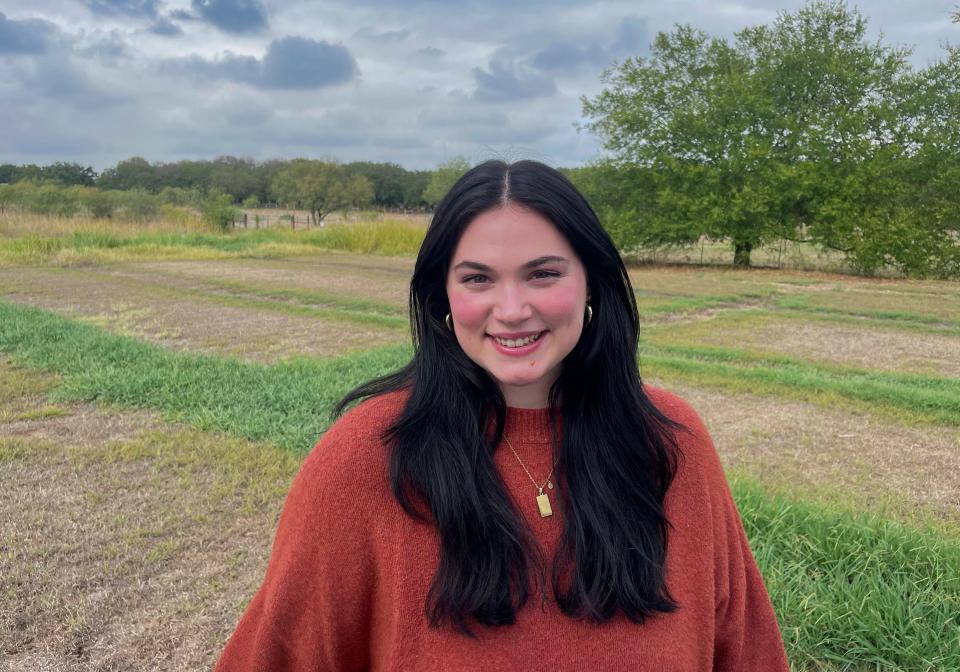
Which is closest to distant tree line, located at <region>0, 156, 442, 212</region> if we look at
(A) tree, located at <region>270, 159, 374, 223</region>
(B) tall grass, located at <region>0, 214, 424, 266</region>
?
(A) tree, located at <region>270, 159, 374, 223</region>

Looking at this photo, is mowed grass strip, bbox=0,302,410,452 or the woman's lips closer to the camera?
the woman's lips

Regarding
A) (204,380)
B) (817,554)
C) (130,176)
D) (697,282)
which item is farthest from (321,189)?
(817,554)

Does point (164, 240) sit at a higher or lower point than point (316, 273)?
higher

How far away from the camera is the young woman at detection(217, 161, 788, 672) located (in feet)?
4.02

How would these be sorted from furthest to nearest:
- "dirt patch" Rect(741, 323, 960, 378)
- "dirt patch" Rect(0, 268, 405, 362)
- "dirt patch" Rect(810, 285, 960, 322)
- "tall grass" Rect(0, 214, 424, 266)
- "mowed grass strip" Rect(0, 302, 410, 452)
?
"tall grass" Rect(0, 214, 424, 266) → "dirt patch" Rect(810, 285, 960, 322) → "dirt patch" Rect(0, 268, 405, 362) → "dirt patch" Rect(741, 323, 960, 378) → "mowed grass strip" Rect(0, 302, 410, 452)

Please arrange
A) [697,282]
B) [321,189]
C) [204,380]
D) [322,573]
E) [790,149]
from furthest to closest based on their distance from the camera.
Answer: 1. [321,189]
2. [790,149]
3. [697,282]
4. [204,380]
5. [322,573]

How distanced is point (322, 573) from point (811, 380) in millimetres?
6384

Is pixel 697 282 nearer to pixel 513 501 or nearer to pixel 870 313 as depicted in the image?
pixel 870 313

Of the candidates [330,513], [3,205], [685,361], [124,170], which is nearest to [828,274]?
[685,361]

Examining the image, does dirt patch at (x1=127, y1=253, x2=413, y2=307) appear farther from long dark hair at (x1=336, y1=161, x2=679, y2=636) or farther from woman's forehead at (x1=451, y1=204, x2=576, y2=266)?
woman's forehead at (x1=451, y1=204, x2=576, y2=266)

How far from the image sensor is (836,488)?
4.27 metres

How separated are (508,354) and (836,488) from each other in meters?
3.65

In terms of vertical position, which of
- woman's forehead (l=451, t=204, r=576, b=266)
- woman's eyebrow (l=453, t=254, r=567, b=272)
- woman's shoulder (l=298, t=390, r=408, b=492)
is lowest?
woman's shoulder (l=298, t=390, r=408, b=492)

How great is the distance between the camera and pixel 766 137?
72.2ft
